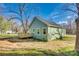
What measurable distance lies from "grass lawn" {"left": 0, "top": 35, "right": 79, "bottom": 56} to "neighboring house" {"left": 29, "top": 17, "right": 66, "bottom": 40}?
0.06m

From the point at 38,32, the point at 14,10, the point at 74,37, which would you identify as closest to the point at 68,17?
the point at 74,37

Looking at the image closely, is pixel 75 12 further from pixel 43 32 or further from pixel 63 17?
pixel 43 32

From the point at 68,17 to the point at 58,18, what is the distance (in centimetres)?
10

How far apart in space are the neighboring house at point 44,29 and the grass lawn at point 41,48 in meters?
0.06

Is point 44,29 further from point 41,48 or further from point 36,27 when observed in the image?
point 41,48

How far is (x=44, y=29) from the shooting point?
1.96 metres

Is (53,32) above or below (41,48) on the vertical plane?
above

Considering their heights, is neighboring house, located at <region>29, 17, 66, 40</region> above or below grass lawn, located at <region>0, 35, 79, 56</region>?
above

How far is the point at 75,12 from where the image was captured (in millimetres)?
1938

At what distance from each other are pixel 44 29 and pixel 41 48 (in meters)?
0.19

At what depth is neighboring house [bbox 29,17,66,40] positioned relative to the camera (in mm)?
1945

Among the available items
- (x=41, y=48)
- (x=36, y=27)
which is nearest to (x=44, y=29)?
(x=36, y=27)

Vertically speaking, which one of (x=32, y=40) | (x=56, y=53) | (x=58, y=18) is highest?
(x=58, y=18)

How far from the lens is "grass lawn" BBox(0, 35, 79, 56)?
6.31ft
